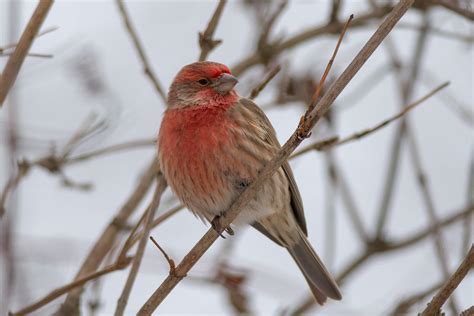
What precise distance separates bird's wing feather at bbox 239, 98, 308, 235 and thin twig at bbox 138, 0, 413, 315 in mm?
1553

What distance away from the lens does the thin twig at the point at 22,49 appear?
4.33 m

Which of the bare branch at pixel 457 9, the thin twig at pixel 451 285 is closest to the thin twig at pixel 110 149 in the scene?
the bare branch at pixel 457 9

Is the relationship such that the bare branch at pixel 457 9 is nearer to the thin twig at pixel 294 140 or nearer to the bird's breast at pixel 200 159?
the bird's breast at pixel 200 159

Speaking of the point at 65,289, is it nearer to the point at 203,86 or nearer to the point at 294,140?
the point at 294,140

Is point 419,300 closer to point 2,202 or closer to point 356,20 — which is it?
point 356,20

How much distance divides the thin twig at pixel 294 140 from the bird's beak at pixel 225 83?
5.15 ft

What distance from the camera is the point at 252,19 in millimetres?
8094

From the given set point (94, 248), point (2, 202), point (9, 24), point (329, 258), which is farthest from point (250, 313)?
point (9, 24)

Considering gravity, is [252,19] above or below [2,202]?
above

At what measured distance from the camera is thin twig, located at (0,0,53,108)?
4.33m

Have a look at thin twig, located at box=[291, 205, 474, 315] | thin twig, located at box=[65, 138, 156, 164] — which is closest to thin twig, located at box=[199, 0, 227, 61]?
thin twig, located at box=[65, 138, 156, 164]

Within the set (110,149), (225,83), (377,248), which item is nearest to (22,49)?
(110,149)

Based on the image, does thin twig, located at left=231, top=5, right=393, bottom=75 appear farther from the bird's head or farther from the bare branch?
the bare branch

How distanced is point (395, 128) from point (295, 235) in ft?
5.10
